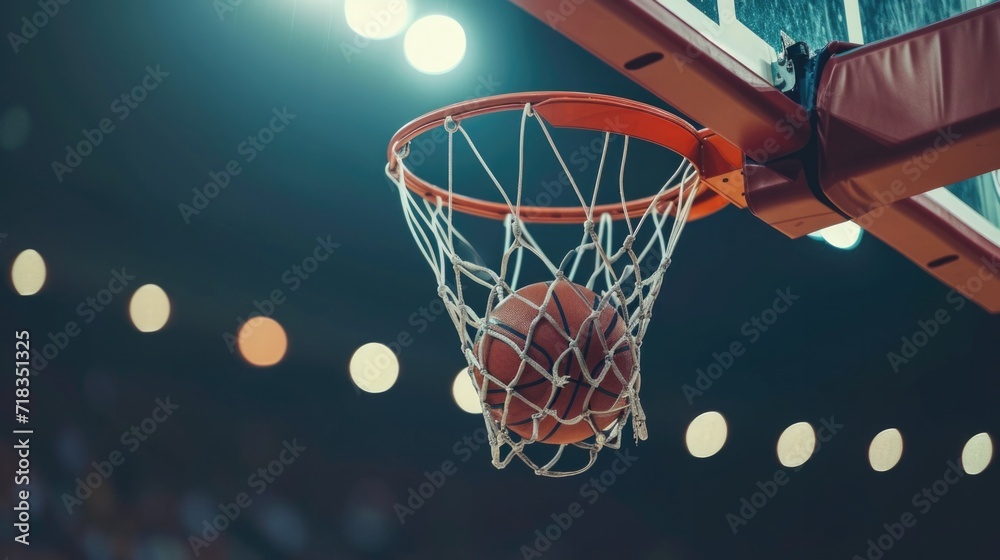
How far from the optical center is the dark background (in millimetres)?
2971

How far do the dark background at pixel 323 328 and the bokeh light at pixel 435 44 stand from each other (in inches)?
1.7

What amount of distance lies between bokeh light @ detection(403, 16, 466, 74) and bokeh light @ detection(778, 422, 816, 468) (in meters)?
2.50

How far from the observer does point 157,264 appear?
320 centimetres

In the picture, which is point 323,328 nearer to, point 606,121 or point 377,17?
point 377,17

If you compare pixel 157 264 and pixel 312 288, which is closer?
pixel 157 264

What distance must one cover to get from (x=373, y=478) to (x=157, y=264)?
1.26 metres

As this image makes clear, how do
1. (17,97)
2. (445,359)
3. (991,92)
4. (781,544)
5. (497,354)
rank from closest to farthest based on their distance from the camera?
(991,92) < (497,354) < (17,97) < (445,359) < (781,544)

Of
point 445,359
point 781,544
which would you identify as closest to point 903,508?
point 781,544

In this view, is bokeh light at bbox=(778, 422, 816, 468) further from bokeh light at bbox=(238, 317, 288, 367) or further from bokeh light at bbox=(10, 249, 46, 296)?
bokeh light at bbox=(10, 249, 46, 296)

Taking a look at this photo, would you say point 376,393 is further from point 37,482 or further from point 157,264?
point 37,482

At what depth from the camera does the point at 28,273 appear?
2.99 m

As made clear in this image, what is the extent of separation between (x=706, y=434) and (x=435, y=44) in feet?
7.46

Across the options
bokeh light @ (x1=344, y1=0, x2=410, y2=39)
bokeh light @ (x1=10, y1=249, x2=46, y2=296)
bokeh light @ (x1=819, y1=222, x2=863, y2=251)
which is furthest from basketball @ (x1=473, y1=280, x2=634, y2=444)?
bokeh light @ (x1=819, y1=222, x2=863, y2=251)

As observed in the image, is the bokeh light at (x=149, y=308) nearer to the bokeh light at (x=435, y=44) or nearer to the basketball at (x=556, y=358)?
the bokeh light at (x=435, y=44)
